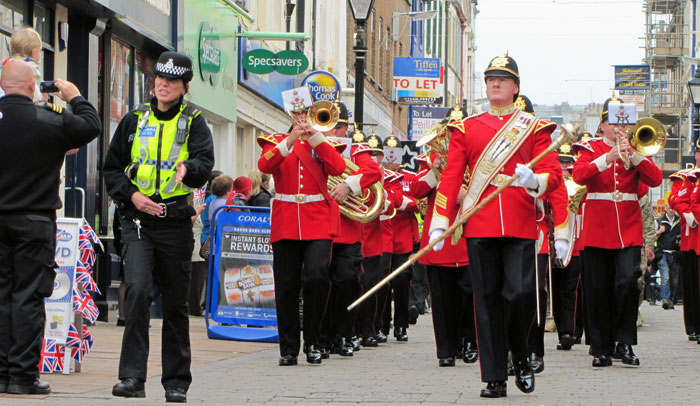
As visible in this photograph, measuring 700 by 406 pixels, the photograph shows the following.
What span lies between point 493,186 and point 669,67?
250 ft

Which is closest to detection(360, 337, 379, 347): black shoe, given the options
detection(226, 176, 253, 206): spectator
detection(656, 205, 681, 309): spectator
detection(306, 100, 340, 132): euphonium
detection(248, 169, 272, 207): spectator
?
detection(248, 169, 272, 207): spectator

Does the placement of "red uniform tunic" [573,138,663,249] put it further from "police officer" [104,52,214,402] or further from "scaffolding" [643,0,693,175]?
"scaffolding" [643,0,693,175]

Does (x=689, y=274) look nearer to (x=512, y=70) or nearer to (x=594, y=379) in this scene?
(x=594, y=379)

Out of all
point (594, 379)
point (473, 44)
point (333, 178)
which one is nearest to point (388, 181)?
point (333, 178)

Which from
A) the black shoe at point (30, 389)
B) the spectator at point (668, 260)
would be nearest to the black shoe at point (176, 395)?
the black shoe at point (30, 389)

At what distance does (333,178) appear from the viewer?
12.3 metres

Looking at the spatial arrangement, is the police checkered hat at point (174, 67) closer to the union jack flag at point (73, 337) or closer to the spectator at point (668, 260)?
the union jack flag at point (73, 337)

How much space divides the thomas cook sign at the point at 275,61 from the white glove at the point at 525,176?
14.5m

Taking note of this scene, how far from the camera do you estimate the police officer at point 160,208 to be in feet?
26.3

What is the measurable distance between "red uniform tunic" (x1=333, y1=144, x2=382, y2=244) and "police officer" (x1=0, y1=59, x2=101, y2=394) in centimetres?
387

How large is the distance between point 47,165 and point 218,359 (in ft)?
12.8

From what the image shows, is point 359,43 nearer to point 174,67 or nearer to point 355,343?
point 355,343

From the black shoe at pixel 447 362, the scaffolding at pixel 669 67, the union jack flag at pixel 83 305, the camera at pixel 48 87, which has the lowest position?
the black shoe at pixel 447 362

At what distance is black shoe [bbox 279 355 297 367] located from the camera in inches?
433
